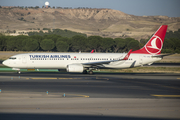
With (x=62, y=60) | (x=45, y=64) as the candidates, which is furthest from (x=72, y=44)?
(x=45, y=64)

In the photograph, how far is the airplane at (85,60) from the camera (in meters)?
39.2

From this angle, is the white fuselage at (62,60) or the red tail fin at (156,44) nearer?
the white fuselage at (62,60)

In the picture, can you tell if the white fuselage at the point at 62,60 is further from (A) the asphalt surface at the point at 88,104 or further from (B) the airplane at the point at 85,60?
(A) the asphalt surface at the point at 88,104

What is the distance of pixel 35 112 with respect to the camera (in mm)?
15352

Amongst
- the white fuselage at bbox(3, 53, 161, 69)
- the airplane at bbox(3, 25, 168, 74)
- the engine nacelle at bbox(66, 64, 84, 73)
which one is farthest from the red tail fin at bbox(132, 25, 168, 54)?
the engine nacelle at bbox(66, 64, 84, 73)

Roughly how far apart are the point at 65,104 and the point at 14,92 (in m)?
6.65

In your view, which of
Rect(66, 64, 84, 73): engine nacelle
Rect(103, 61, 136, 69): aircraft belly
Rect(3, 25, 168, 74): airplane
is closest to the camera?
Rect(66, 64, 84, 73): engine nacelle

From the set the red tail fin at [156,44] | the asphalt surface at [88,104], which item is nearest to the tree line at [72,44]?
the red tail fin at [156,44]

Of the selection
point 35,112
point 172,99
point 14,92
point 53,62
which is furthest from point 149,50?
point 35,112

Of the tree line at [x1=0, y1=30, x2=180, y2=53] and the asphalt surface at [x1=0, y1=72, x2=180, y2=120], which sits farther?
the tree line at [x1=0, y1=30, x2=180, y2=53]

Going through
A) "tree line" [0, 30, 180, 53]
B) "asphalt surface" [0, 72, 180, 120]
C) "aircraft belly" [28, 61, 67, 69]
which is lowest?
"asphalt surface" [0, 72, 180, 120]

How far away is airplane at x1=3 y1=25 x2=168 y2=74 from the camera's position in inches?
1545

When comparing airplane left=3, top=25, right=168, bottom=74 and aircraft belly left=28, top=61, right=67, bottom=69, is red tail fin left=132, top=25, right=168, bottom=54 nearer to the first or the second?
airplane left=3, top=25, right=168, bottom=74

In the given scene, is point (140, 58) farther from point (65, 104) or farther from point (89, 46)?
point (89, 46)
